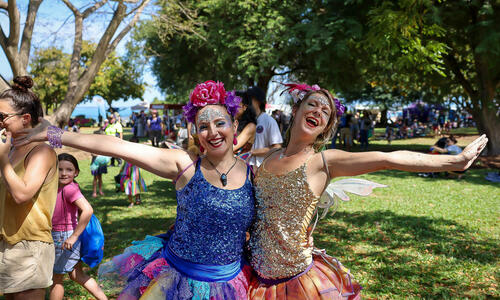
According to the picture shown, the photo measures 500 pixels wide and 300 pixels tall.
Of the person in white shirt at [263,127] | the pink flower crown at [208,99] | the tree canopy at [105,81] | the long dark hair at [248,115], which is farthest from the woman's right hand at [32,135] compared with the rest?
the tree canopy at [105,81]

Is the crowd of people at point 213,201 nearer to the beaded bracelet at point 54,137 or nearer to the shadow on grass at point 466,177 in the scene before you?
the beaded bracelet at point 54,137

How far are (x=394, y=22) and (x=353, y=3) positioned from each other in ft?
27.8

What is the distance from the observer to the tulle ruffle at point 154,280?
233cm

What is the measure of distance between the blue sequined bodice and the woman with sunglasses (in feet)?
3.39

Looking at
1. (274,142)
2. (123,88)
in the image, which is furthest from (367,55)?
(123,88)

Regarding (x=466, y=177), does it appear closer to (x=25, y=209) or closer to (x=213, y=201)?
(x=213, y=201)

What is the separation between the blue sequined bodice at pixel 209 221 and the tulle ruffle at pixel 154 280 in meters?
0.13

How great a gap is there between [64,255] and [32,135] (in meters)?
1.35

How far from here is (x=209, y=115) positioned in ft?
8.27

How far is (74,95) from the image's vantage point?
676 cm

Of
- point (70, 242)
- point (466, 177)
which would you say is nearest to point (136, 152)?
point (70, 242)

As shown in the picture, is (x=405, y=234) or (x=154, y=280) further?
(x=405, y=234)

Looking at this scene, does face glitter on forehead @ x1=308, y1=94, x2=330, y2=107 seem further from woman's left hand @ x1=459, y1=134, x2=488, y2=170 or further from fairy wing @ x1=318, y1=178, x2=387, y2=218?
woman's left hand @ x1=459, y1=134, x2=488, y2=170

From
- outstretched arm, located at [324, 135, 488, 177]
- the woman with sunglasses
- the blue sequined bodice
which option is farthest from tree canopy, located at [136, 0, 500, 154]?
outstretched arm, located at [324, 135, 488, 177]
